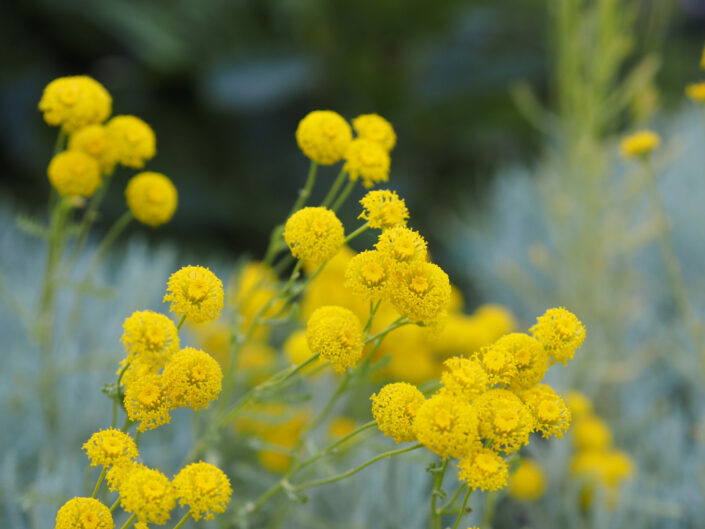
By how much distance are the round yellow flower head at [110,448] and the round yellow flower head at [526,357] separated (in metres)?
0.30

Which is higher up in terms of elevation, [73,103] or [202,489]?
[73,103]

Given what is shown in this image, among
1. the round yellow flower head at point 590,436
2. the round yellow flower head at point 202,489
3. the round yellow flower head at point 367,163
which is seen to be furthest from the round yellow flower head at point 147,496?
the round yellow flower head at point 590,436

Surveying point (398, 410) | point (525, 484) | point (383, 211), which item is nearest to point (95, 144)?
point (383, 211)

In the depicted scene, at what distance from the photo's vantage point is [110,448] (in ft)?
1.83

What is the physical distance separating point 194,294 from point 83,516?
18 centimetres

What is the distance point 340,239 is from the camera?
659mm

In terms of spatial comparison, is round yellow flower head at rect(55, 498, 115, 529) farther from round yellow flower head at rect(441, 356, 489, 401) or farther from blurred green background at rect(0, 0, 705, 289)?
blurred green background at rect(0, 0, 705, 289)

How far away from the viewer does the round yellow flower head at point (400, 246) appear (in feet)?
1.99

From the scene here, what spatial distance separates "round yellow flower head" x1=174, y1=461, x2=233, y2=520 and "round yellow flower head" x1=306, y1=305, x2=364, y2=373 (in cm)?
14

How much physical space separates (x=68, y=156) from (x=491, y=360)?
0.54 metres

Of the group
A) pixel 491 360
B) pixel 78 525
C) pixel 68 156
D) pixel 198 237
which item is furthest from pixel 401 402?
pixel 198 237

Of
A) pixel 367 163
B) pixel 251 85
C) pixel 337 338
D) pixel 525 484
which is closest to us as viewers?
pixel 337 338

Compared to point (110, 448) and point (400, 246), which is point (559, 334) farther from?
point (110, 448)

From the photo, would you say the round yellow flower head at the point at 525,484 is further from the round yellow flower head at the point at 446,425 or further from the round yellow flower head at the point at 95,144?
the round yellow flower head at the point at 95,144
